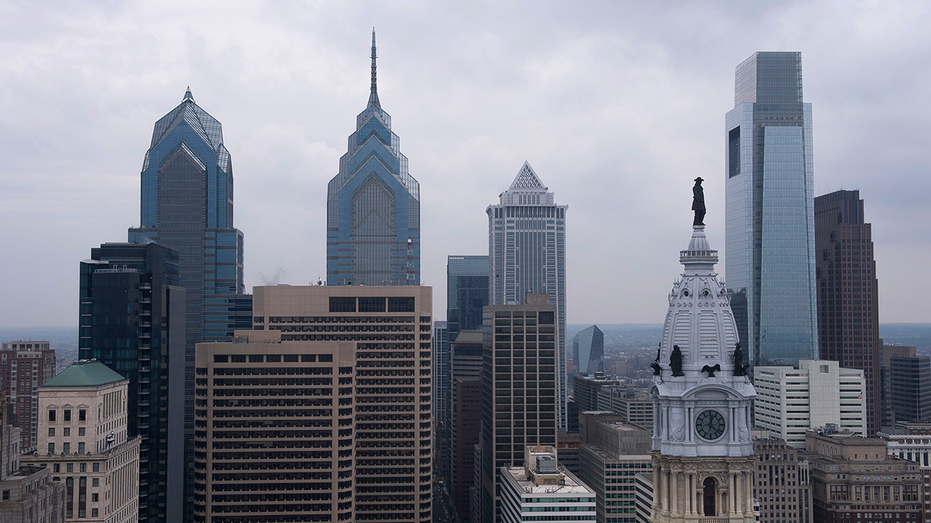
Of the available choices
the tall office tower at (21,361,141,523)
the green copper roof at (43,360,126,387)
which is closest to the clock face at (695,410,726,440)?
the tall office tower at (21,361,141,523)

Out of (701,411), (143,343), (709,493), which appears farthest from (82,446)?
(709,493)

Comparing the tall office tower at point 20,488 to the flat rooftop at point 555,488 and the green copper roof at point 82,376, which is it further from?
the flat rooftop at point 555,488

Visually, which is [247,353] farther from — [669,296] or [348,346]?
[669,296]

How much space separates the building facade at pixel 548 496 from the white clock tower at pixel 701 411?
99200 mm

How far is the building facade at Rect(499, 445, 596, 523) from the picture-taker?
16652cm

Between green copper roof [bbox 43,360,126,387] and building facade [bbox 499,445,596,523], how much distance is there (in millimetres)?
85320

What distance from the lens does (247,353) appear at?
180 meters

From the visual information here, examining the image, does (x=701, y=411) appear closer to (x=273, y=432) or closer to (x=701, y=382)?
(x=701, y=382)

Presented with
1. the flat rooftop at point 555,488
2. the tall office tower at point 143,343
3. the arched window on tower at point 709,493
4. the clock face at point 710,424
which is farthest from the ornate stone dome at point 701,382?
the tall office tower at point 143,343

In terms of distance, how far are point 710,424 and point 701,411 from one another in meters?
1.33

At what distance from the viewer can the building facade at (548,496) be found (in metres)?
167

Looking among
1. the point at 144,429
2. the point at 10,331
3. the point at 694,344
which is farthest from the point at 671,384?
the point at 10,331

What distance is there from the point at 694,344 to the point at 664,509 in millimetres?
13726

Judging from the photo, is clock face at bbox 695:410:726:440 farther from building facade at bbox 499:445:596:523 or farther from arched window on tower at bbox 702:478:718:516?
building facade at bbox 499:445:596:523
